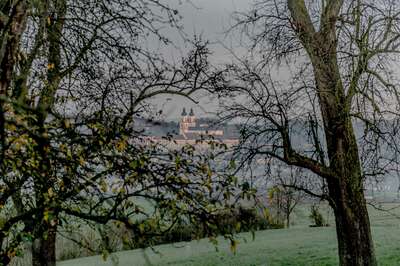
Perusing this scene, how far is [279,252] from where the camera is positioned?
13531mm

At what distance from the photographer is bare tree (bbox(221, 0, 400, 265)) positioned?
8.27 meters

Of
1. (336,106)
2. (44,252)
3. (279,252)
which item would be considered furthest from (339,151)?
(279,252)

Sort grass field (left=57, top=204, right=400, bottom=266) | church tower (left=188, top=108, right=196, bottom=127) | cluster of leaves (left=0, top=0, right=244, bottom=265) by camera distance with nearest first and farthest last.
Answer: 1. cluster of leaves (left=0, top=0, right=244, bottom=265)
2. church tower (left=188, top=108, right=196, bottom=127)
3. grass field (left=57, top=204, right=400, bottom=266)

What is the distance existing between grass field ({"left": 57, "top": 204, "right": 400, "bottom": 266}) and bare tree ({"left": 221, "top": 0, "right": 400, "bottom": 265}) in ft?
8.28

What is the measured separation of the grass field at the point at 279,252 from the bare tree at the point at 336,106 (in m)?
2.52

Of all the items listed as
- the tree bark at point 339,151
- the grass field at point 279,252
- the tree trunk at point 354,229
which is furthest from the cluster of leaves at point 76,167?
the grass field at point 279,252

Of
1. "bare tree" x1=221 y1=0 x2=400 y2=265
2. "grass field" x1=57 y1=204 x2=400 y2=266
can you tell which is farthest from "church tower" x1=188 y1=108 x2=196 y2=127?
"grass field" x1=57 y1=204 x2=400 y2=266

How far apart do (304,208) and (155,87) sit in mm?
14909

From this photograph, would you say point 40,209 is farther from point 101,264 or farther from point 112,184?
point 101,264

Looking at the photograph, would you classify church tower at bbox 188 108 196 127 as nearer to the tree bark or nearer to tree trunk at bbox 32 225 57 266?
the tree bark

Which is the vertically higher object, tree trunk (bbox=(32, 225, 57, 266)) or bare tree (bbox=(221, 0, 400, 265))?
bare tree (bbox=(221, 0, 400, 265))

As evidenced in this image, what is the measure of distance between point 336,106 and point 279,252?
5954mm

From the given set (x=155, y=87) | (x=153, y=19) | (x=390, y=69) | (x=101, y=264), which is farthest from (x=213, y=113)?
(x=101, y=264)

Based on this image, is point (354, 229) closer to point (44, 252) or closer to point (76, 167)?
point (44, 252)
